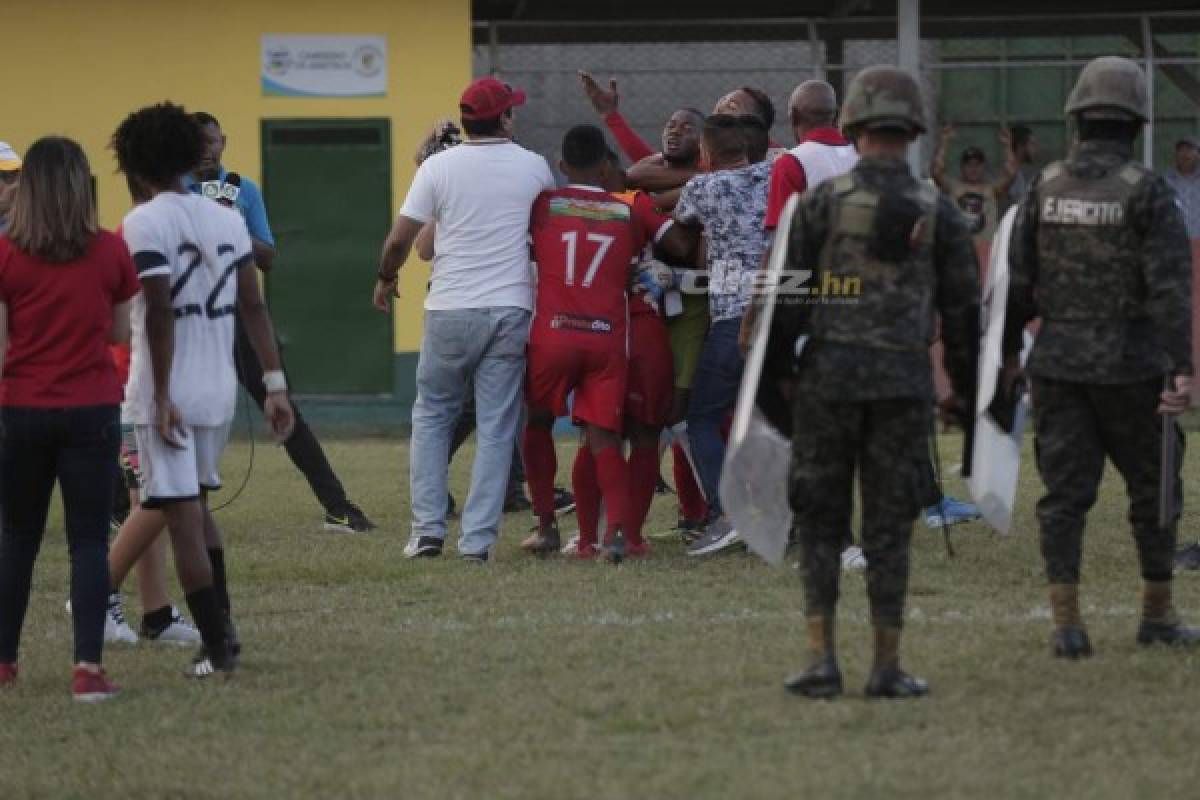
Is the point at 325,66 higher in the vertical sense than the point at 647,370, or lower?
higher

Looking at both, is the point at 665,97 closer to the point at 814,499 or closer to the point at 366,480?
the point at 366,480

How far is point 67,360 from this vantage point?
299 inches

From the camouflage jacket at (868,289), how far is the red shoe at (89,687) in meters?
2.50

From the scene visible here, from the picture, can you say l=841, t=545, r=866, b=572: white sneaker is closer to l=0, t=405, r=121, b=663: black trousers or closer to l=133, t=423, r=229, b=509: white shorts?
l=133, t=423, r=229, b=509: white shorts

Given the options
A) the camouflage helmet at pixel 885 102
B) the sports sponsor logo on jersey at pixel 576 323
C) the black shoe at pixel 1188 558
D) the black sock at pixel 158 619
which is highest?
the camouflage helmet at pixel 885 102

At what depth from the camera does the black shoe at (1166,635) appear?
26.4 ft

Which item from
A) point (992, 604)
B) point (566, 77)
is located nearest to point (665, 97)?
point (566, 77)

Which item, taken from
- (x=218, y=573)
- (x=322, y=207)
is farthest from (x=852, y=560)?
(x=322, y=207)

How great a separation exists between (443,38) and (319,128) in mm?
1441

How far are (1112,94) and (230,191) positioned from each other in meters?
5.47

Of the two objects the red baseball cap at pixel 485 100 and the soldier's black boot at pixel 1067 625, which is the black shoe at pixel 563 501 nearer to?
the red baseball cap at pixel 485 100

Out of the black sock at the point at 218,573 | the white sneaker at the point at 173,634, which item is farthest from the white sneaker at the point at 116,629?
the black sock at the point at 218,573

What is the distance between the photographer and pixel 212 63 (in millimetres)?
22062

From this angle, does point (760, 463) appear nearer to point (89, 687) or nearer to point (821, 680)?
point (821, 680)
